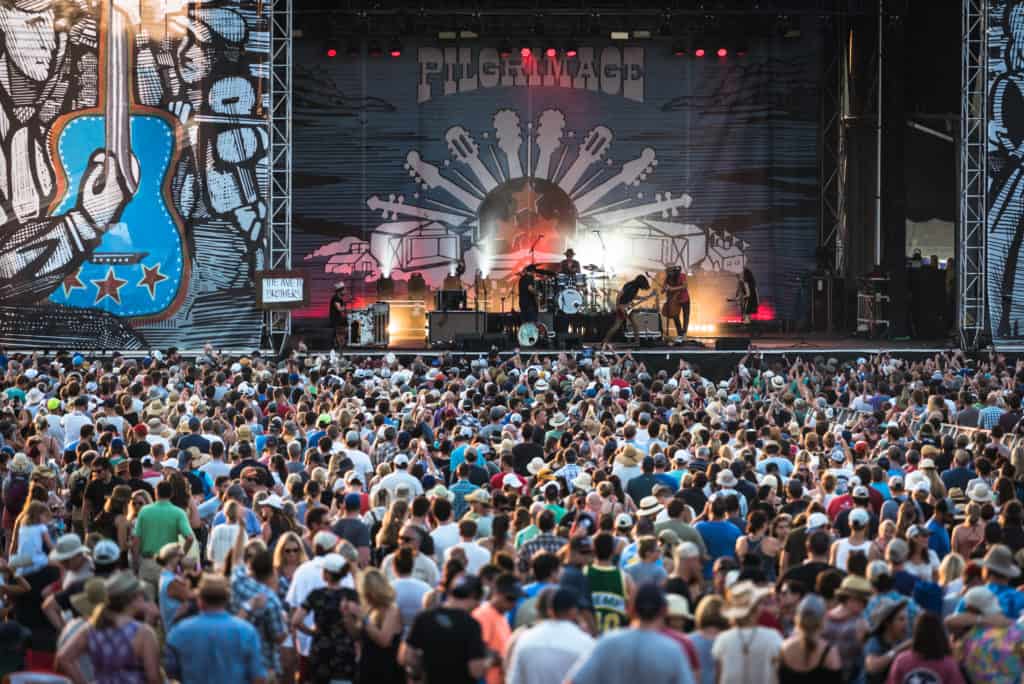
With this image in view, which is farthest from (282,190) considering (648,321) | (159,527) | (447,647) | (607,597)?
(447,647)

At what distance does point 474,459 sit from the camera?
11188 millimetres

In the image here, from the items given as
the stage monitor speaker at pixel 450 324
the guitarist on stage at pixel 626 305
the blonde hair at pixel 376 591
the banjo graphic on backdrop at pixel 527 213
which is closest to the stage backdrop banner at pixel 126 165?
the stage monitor speaker at pixel 450 324

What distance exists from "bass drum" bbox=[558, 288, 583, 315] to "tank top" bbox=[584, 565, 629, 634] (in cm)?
1796

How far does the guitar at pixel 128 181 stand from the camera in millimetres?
23281

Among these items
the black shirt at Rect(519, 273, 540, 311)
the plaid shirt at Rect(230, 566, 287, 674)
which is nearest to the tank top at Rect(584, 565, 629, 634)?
the plaid shirt at Rect(230, 566, 287, 674)

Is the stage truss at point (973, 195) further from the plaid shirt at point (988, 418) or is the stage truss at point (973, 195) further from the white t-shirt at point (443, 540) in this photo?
the white t-shirt at point (443, 540)

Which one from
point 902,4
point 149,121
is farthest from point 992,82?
point 149,121

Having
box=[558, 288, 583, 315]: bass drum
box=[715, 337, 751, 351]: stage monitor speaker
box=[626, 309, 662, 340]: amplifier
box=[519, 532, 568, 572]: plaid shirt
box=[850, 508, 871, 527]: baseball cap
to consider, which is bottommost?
box=[519, 532, 568, 572]: plaid shirt

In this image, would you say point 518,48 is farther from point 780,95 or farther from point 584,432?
point 584,432

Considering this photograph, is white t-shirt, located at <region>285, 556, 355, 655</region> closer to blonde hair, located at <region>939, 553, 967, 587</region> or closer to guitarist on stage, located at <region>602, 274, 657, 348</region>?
blonde hair, located at <region>939, 553, 967, 587</region>

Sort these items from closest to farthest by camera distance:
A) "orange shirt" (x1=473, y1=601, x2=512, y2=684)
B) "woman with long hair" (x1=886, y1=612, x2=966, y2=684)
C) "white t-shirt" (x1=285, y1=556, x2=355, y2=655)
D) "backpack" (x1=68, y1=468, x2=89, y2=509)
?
1. "woman with long hair" (x1=886, y1=612, x2=966, y2=684)
2. "orange shirt" (x1=473, y1=601, x2=512, y2=684)
3. "white t-shirt" (x1=285, y1=556, x2=355, y2=655)
4. "backpack" (x1=68, y1=468, x2=89, y2=509)

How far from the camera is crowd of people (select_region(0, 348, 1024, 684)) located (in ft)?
20.2

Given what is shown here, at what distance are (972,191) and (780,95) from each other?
14.5 feet

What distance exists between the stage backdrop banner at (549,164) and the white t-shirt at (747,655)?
2253cm
